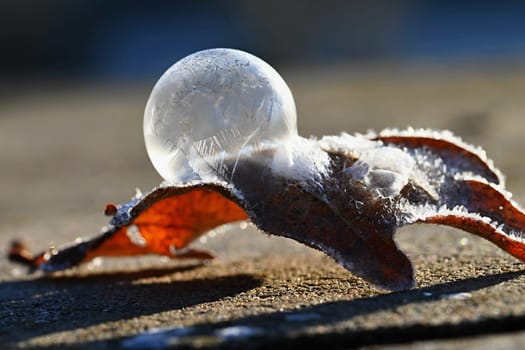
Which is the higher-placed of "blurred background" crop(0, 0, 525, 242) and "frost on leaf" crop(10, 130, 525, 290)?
"blurred background" crop(0, 0, 525, 242)

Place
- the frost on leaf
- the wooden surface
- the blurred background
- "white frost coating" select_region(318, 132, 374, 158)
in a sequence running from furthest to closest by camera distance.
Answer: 1. the blurred background
2. "white frost coating" select_region(318, 132, 374, 158)
3. the frost on leaf
4. the wooden surface

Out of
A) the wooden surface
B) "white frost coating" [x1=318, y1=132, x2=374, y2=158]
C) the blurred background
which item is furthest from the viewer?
the blurred background

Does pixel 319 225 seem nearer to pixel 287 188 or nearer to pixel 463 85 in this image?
pixel 287 188

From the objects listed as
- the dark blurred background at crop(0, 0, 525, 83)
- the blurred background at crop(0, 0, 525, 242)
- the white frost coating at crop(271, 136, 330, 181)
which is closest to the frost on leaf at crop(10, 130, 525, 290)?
the white frost coating at crop(271, 136, 330, 181)

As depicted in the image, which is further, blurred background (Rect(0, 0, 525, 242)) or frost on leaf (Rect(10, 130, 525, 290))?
blurred background (Rect(0, 0, 525, 242))

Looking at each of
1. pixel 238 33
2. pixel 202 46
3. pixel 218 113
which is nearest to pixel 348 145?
pixel 218 113

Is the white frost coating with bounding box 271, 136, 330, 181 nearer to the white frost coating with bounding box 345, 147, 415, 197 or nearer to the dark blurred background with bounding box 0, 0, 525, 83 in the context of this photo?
the white frost coating with bounding box 345, 147, 415, 197
